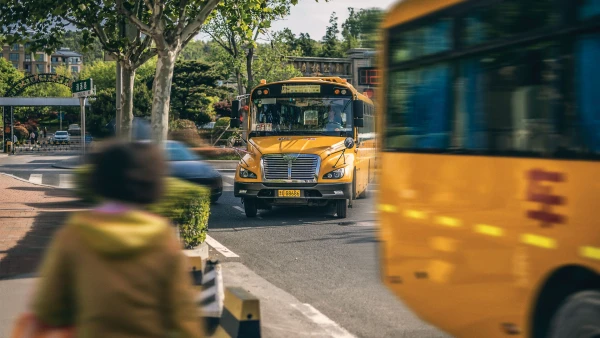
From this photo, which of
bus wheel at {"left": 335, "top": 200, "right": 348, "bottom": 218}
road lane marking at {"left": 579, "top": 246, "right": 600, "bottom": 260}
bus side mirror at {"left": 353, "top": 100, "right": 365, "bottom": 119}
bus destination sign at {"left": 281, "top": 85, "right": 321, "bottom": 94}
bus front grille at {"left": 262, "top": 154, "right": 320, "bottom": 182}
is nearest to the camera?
road lane marking at {"left": 579, "top": 246, "right": 600, "bottom": 260}

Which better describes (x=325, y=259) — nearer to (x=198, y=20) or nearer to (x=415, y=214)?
(x=415, y=214)

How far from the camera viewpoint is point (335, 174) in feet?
53.8

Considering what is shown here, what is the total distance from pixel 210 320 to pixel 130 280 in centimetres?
212

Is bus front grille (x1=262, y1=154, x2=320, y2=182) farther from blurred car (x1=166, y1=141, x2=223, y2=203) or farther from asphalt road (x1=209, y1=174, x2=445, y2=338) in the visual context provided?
blurred car (x1=166, y1=141, x2=223, y2=203)

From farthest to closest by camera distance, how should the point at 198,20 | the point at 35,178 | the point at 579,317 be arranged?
the point at 35,178 → the point at 198,20 → the point at 579,317

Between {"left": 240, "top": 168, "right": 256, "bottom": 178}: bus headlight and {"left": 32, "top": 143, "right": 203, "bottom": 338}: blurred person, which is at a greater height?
{"left": 32, "top": 143, "right": 203, "bottom": 338}: blurred person

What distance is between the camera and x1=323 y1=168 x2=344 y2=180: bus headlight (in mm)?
16344

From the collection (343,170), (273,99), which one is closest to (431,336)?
(343,170)

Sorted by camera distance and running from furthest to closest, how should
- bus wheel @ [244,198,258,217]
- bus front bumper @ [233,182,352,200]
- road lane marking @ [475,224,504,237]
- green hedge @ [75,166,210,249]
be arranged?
1. bus wheel @ [244,198,258,217]
2. bus front bumper @ [233,182,352,200]
3. green hedge @ [75,166,210,249]
4. road lane marking @ [475,224,504,237]

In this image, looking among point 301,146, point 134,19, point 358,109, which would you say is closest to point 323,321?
point 301,146

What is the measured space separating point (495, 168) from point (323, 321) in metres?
2.98

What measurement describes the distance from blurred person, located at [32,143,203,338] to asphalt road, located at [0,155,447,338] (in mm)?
4688

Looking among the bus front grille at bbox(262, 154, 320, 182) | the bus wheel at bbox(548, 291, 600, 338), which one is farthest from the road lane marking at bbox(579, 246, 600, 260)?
the bus front grille at bbox(262, 154, 320, 182)

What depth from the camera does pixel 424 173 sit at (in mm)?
6469
